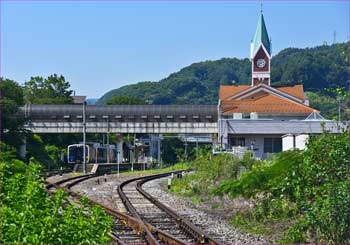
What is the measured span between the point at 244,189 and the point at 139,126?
58076 millimetres

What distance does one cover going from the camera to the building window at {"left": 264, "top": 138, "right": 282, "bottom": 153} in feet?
188

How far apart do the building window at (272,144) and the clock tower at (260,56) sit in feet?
157

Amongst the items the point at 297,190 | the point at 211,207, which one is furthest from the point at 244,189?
the point at 297,190

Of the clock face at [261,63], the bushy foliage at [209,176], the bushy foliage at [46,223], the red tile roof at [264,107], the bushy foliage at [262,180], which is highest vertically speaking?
the clock face at [261,63]

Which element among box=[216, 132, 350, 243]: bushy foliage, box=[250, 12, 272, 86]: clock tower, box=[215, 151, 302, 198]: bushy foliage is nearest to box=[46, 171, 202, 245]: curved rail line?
box=[216, 132, 350, 243]: bushy foliage

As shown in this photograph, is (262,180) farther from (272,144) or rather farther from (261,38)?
(261,38)

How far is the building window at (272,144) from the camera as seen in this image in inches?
2253

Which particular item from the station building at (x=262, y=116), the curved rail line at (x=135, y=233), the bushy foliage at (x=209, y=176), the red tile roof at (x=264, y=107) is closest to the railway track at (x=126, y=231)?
the curved rail line at (x=135, y=233)

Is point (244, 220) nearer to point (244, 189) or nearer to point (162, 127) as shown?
point (244, 189)

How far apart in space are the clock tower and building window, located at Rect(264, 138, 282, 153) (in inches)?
1884

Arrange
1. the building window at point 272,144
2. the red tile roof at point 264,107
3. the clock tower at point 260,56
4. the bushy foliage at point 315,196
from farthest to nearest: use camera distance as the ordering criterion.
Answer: the clock tower at point 260,56 < the red tile roof at point 264,107 < the building window at point 272,144 < the bushy foliage at point 315,196

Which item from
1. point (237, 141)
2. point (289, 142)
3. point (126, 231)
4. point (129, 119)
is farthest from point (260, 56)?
point (126, 231)

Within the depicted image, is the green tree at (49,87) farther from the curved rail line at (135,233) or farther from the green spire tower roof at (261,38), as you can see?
the curved rail line at (135,233)

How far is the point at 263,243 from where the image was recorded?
12.3m
